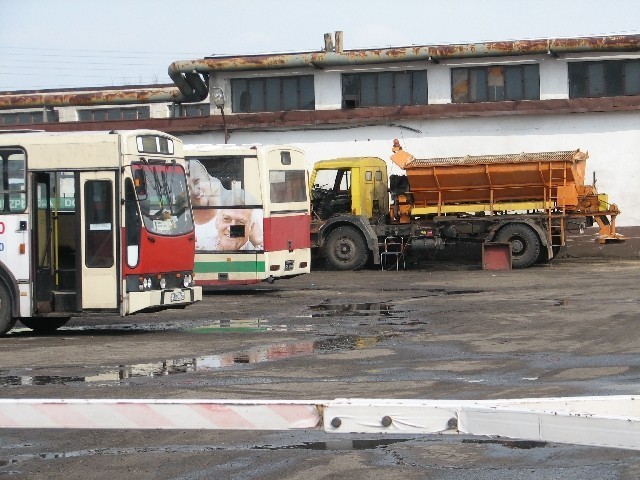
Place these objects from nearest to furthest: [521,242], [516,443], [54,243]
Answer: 1. [516,443]
2. [54,243]
3. [521,242]

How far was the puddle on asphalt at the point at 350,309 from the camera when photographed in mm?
20258

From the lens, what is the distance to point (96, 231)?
1728cm

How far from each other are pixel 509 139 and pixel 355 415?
29.9 meters

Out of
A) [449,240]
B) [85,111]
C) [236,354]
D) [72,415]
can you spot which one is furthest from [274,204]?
[85,111]

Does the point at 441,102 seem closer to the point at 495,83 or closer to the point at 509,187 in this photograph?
the point at 495,83

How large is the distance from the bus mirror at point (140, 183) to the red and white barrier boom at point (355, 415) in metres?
10.4

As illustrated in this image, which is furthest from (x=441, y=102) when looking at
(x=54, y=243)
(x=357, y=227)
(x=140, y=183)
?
(x=54, y=243)

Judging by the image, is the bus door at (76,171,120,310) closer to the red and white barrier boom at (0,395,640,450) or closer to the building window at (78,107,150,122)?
the red and white barrier boom at (0,395,640,450)

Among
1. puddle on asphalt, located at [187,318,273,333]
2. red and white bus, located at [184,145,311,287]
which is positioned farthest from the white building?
puddle on asphalt, located at [187,318,273,333]

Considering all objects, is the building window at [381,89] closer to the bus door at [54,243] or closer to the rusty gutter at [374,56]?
the rusty gutter at [374,56]

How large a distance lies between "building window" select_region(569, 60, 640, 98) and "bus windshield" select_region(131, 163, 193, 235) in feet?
69.6

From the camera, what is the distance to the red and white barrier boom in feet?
21.8

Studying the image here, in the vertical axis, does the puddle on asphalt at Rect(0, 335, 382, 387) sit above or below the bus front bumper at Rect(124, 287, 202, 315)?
below

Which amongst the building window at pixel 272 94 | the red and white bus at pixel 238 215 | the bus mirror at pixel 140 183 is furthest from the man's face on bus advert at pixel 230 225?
the building window at pixel 272 94
